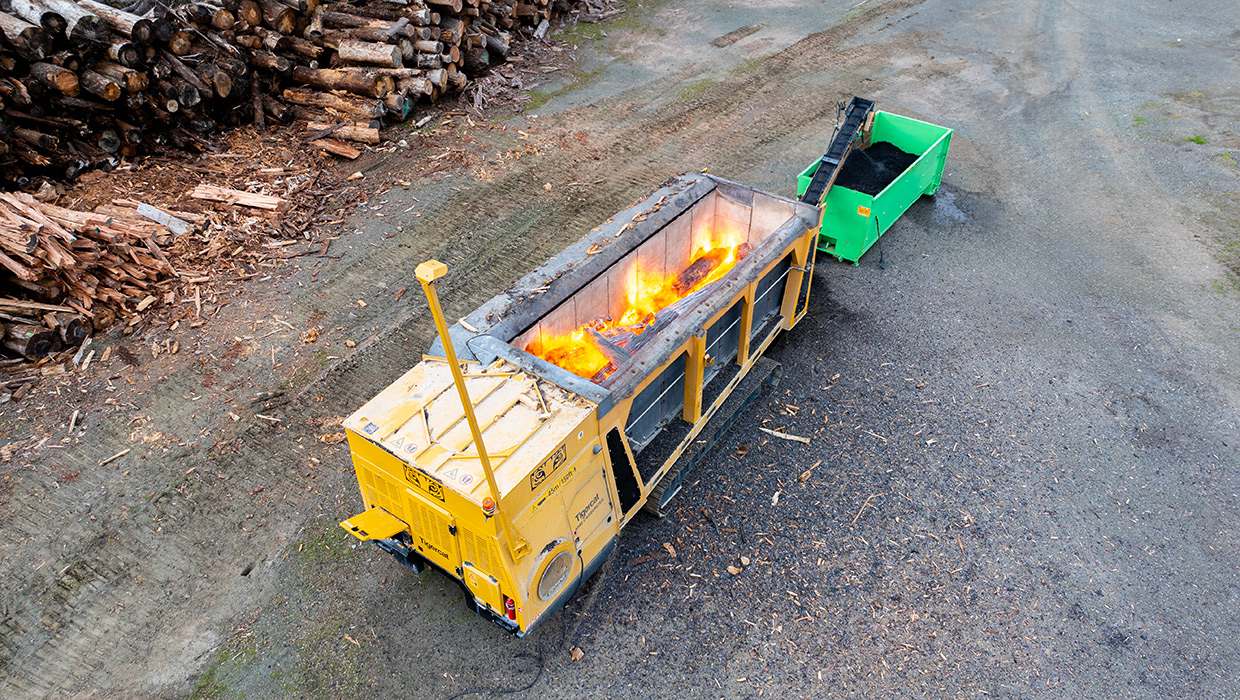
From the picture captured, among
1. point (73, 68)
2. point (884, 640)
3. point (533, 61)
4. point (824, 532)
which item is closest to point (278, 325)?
point (73, 68)

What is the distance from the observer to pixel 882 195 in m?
10.3

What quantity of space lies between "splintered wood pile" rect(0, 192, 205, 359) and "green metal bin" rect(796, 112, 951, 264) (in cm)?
855

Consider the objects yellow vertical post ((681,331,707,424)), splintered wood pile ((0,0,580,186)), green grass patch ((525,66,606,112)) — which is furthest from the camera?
green grass patch ((525,66,606,112))

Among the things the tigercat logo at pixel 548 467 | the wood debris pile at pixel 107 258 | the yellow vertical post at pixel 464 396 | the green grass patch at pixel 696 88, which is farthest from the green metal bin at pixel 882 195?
the wood debris pile at pixel 107 258

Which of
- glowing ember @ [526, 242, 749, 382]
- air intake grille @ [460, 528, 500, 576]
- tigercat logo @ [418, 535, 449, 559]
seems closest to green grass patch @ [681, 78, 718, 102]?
glowing ember @ [526, 242, 749, 382]

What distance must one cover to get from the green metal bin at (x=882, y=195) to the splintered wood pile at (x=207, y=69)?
23.7 feet

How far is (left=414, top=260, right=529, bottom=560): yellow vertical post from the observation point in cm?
383

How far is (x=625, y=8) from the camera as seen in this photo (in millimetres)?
18359

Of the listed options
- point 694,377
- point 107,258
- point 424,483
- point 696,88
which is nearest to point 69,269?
point 107,258

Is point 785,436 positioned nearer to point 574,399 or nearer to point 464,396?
point 574,399

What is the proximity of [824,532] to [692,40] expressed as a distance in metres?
13.0

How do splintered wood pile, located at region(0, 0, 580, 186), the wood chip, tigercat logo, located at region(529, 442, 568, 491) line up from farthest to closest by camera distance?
splintered wood pile, located at region(0, 0, 580, 186)
the wood chip
tigercat logo, located at region(529, 442, 568, 491)

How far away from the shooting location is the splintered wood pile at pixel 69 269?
28.9 ft

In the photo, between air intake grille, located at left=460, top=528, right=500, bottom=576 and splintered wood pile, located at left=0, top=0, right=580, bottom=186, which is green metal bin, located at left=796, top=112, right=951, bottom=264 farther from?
splintered wood pile, located at left=0, top=0, right=580, bottom=186
